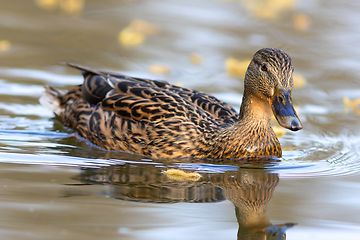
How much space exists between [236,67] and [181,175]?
15.8ft

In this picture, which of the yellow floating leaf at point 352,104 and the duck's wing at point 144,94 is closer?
the duck's wing at point 144,94

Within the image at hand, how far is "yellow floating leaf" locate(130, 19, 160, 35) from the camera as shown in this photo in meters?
11.5

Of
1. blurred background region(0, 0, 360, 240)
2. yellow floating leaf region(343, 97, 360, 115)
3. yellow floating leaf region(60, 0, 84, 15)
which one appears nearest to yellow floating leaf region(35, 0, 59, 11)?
blurred background region(0, 0, 360, 240)

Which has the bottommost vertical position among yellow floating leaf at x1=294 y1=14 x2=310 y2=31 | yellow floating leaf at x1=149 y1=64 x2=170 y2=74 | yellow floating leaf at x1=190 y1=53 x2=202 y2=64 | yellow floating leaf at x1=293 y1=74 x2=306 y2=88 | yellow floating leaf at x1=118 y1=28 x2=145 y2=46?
yellow floating leaf at x1=293 y1=74 x2=306 y2=88

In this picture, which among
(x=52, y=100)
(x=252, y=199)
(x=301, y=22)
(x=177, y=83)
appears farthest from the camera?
(x=301, y=22)

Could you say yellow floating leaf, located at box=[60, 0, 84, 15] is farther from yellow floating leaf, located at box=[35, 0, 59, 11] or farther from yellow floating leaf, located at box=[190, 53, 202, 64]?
yellow floating leaf, located at box=[190, 53, 202, 64]

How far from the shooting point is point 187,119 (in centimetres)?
641

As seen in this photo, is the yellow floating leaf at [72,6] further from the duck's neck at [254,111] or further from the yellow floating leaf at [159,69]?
the duck's neck at [254,111]

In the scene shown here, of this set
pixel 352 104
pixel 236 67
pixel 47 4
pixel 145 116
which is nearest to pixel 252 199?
pixel 145 116

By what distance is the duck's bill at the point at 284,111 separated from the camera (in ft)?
17.7

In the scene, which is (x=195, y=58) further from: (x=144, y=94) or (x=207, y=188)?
(x=207, y=188)

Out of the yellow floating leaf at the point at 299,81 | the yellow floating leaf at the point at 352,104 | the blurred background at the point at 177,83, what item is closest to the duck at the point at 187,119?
the blurred background at the point at 177,83

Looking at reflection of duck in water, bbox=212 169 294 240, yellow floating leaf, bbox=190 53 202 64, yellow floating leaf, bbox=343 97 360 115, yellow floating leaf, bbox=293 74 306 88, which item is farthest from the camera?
yellow floating leaf, bbox=190 53 202 64

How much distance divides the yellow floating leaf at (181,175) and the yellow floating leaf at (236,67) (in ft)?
14.7
